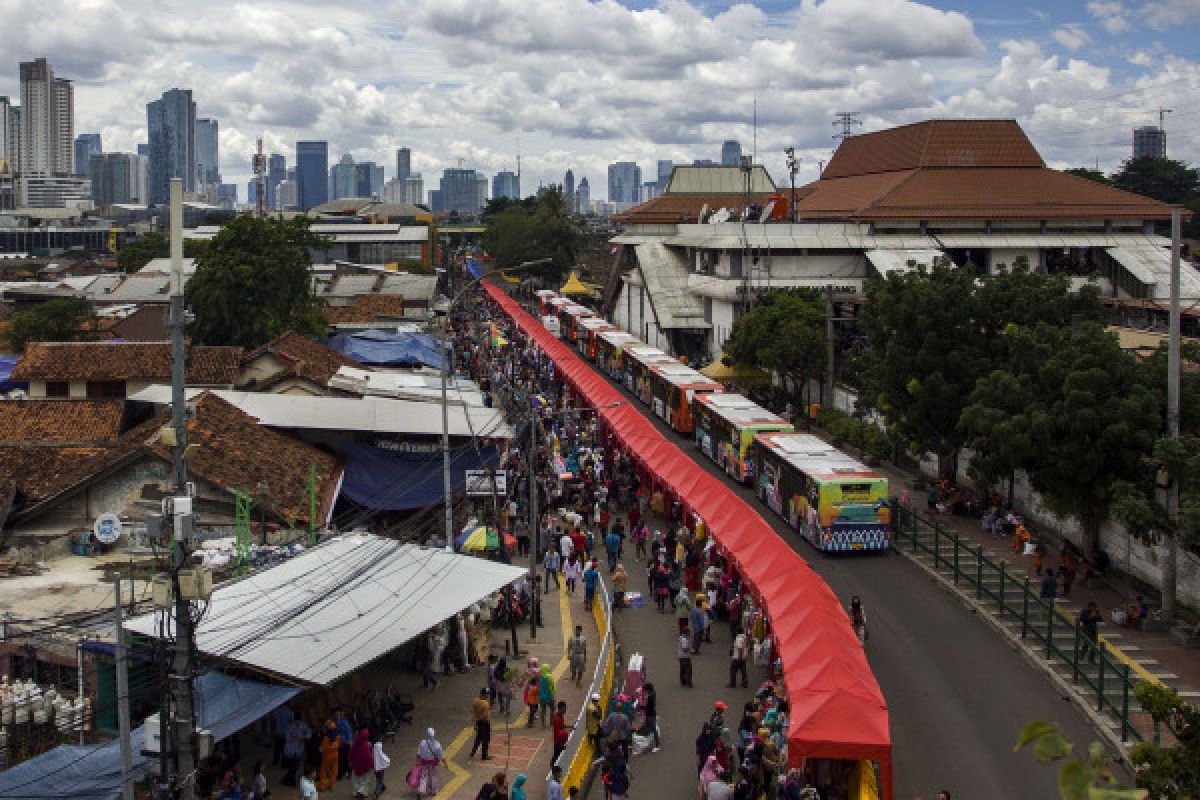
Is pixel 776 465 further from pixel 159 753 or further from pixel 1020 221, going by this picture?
pixel 1020 221

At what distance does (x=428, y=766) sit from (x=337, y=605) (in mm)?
3496

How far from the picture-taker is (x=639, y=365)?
5128cm

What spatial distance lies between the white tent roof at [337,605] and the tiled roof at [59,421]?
10.3 meters

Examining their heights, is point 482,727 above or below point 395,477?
below

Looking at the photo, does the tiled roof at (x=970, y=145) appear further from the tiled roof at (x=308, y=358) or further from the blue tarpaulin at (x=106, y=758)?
the blue tarpaulin at (x=106, y=758)

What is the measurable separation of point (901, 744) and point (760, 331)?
97.9ft

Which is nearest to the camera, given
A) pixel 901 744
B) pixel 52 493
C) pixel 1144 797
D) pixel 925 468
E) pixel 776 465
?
pixel 1144 797

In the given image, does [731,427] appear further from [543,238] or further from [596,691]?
[543,238]

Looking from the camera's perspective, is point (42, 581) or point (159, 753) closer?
point (159, 753)

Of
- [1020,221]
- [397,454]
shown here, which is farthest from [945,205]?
[397,454]

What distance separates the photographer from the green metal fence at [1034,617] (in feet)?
60.8

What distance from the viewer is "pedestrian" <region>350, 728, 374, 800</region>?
54.4 feet

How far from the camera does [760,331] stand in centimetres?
4634

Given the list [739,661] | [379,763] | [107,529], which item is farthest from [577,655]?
[107,529]
